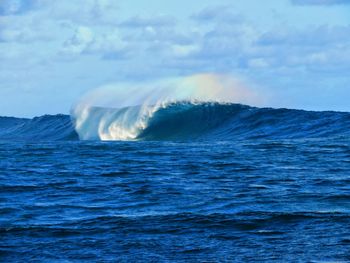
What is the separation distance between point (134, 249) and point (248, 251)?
4.99 feet

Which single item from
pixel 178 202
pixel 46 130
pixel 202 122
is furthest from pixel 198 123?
pixel 178 202

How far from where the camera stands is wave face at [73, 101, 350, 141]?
3272 centimetres

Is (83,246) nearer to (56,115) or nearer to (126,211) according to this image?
(126,211)

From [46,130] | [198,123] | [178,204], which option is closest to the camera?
[178,204]

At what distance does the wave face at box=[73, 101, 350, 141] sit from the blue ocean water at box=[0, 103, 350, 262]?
7.54m

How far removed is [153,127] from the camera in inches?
1528

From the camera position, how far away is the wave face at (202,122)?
32.7 meters

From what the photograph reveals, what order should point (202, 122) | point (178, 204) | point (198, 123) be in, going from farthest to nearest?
point (198, 123), point (202, 122), point (178, 204)

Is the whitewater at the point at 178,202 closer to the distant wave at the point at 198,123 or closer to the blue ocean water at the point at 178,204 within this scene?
the blue ocean water at the point at 178,204

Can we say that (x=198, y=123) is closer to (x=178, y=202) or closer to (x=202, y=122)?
(x=202, y=122)

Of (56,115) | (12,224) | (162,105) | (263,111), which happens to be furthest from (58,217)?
(56,115)

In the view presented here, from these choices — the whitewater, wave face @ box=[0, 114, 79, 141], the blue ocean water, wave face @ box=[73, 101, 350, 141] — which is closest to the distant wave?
wave face @ box=[73, 101, 350, 141]

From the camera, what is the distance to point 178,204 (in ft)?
42.6

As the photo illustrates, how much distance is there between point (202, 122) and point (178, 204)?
25.3 metres
